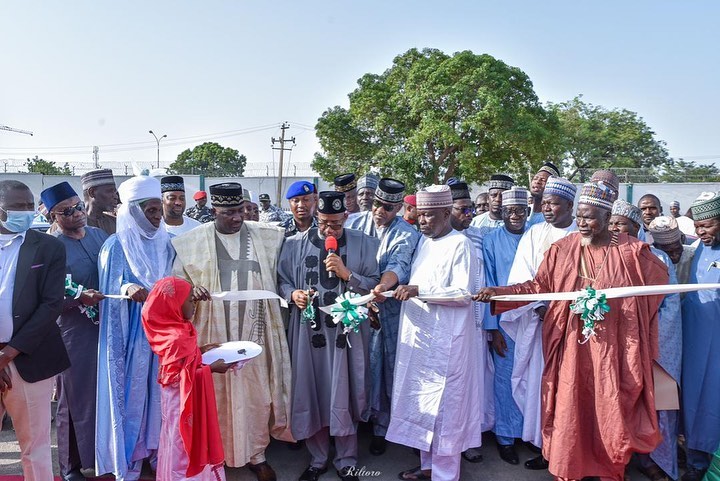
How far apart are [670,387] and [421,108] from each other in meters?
19.7

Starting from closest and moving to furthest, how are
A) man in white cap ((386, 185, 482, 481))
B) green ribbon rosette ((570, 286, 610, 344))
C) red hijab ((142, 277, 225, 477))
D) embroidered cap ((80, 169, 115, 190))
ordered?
red hijab ((142, 277, 225, 477))
green ribbon rosette ((570, 286, 610, 344))
man in white cap ((386, 185, 482, 481))
embroidered cap ((80, 169, 115, 190))

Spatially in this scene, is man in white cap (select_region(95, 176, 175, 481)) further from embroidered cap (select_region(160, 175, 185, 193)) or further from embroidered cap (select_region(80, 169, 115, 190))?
embroidered cap (select_region(160, 175, 185, 193))

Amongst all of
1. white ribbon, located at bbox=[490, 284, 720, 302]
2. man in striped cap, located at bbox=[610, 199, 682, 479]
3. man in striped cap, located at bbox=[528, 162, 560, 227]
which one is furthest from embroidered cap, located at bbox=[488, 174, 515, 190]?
white ribbon, located at bbox=[490, 284, 720, 302]

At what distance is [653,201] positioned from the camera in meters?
6.46

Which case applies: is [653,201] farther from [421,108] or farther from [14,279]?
[421,108]

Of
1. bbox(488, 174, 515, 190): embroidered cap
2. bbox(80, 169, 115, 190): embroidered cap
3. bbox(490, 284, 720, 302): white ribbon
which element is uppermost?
bbox(488, 174, 515, 190): embroidered cap

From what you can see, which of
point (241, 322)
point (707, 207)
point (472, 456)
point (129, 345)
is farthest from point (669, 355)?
point (129, 345)

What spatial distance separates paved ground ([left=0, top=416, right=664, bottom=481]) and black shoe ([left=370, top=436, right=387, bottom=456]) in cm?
5

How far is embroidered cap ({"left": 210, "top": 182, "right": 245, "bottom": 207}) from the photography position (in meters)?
4.40

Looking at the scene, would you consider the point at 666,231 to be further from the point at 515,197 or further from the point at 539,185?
the point at 539,185

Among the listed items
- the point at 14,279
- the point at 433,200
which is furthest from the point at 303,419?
the point at 14,279

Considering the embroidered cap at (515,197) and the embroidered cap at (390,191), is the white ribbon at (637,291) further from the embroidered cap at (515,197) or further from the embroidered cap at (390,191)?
the embroidered cap at (390,191)

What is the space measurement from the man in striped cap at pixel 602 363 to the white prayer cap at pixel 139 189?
344 centimetres

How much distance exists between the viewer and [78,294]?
4180 mm
